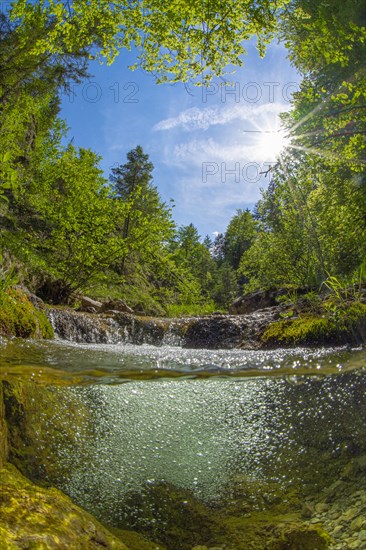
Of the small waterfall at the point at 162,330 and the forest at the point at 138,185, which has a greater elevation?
the forest at the point at 138,185

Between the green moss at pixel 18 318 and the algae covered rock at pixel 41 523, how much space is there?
3.35 m

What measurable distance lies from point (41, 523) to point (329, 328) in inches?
195

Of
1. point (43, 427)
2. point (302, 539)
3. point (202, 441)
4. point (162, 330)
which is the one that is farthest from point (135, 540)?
point (162, 330)

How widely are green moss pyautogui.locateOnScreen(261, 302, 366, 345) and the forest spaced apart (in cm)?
87

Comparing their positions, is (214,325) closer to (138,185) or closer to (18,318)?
(18,318)

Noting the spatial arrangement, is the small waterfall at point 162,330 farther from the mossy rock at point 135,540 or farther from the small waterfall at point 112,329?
the mossy rock at point 135,540

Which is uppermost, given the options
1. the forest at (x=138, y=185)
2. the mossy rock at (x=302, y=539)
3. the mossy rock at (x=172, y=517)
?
the forest at (x=138, y=185)

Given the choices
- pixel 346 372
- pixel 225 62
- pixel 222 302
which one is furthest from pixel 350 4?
pixel 222 302

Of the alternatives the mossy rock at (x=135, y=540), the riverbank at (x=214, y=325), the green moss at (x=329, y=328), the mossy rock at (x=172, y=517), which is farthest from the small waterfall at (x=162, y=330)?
the mossy rock at (x=135, y=540)

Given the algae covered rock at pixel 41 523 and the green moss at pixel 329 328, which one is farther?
the green moss at pixel 329 328

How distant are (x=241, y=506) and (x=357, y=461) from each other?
1.24 metres

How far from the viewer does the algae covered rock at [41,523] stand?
5.56ft

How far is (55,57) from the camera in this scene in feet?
42.0

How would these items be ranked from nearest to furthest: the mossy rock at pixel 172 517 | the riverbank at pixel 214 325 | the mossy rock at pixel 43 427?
1. the mossy rock at pixel 172 517
2. the mossy rock at pixel 43 427
3. the riverbank at pixel 214 325
